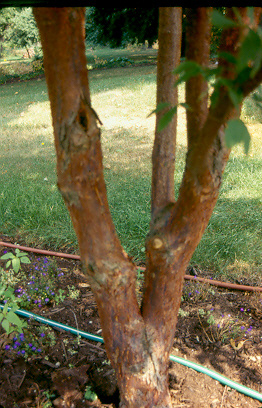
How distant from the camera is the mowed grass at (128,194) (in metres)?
2.76

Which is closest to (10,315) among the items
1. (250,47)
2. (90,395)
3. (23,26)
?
(90,395)

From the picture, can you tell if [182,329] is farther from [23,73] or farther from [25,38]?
[25,38]

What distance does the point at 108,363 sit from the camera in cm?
180

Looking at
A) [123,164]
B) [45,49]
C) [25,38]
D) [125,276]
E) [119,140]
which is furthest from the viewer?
[25,38]

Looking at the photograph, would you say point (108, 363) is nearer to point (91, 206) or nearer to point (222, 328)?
point (222, 328)

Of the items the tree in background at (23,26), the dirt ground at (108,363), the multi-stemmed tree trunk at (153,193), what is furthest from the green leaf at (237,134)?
the tree in background at (23,26)

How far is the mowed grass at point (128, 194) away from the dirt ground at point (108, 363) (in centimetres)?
42

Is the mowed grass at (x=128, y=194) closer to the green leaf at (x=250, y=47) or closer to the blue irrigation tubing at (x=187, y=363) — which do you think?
the blue irrigation tubing at (x=187, y=363)

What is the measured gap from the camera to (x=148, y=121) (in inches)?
257

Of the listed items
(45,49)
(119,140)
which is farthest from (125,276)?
(119,140)

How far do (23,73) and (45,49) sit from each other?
1634 cm

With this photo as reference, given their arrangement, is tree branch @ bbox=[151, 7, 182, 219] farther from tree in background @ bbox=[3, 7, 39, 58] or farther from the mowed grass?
tree in background @ bbox=[3, 7, 39, 58]

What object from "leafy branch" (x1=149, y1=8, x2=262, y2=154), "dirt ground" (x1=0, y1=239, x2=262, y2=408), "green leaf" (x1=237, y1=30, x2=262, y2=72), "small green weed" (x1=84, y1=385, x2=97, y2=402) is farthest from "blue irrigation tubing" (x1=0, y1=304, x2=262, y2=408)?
"green leaf" (x1=237, y1=30, x2=262, y2=72)

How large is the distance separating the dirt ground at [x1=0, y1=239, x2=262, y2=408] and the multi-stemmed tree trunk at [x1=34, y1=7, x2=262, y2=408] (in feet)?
0.92
